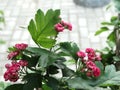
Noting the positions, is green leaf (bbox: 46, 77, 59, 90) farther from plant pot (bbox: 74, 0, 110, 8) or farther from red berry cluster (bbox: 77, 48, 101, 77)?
plant pot (bbox: 74, 0, 110, 8)

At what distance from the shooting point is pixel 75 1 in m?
5.91

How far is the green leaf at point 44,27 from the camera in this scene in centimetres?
110

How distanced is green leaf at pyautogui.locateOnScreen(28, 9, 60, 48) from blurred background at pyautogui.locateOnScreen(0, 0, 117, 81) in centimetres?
296

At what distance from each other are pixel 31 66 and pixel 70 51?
163 mm

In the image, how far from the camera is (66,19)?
5.24 meters

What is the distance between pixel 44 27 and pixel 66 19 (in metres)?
4.16

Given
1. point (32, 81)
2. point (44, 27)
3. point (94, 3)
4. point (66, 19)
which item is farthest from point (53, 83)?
point (94, 3)

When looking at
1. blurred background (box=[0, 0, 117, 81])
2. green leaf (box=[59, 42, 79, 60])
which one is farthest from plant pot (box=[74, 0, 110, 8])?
green leaf (box=[59, 42, 79, 60])

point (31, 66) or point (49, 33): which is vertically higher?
point (49, 33)

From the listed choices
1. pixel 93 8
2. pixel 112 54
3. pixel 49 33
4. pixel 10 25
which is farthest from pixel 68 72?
pixel 93 8

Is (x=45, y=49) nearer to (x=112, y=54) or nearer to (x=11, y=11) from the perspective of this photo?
(x=112, y=54)

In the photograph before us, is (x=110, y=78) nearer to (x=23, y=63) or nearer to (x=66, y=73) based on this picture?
(x=66, y=73)

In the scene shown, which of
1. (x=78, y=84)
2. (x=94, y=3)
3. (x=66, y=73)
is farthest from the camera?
(x=94, y=3)

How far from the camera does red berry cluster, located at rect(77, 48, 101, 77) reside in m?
1.06
